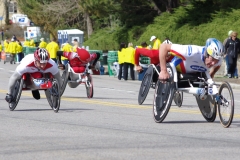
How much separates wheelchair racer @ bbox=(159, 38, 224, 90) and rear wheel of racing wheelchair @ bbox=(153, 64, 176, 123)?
0.18 meters

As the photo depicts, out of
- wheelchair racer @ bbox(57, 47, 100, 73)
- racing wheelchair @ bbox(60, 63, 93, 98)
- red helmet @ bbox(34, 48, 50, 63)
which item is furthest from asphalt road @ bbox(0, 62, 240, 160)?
wheelchair racer @ bbox(57, 47, 100, 73)

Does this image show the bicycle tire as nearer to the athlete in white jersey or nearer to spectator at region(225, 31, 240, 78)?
the athlete in white jersey

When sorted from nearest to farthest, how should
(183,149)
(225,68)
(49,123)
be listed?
(183,149) < (49,123) < (225,68)

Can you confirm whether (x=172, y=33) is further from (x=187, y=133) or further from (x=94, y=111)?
(x=187, y=133)

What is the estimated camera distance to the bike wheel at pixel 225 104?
11547 mm

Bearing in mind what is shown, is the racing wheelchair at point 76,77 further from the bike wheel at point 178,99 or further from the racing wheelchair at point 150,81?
the bike wheel at point 178,99

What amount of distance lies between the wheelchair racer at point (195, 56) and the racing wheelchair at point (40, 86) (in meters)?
3.62

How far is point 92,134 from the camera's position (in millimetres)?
11031

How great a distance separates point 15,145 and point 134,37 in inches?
1300

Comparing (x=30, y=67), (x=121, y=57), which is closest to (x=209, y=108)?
(x=30, y=67)

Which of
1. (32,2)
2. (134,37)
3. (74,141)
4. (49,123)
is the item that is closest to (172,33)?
(134,37)

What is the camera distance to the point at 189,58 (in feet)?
39.1

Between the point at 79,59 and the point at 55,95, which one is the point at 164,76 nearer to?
the point at 55,95

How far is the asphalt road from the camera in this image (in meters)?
9.05
